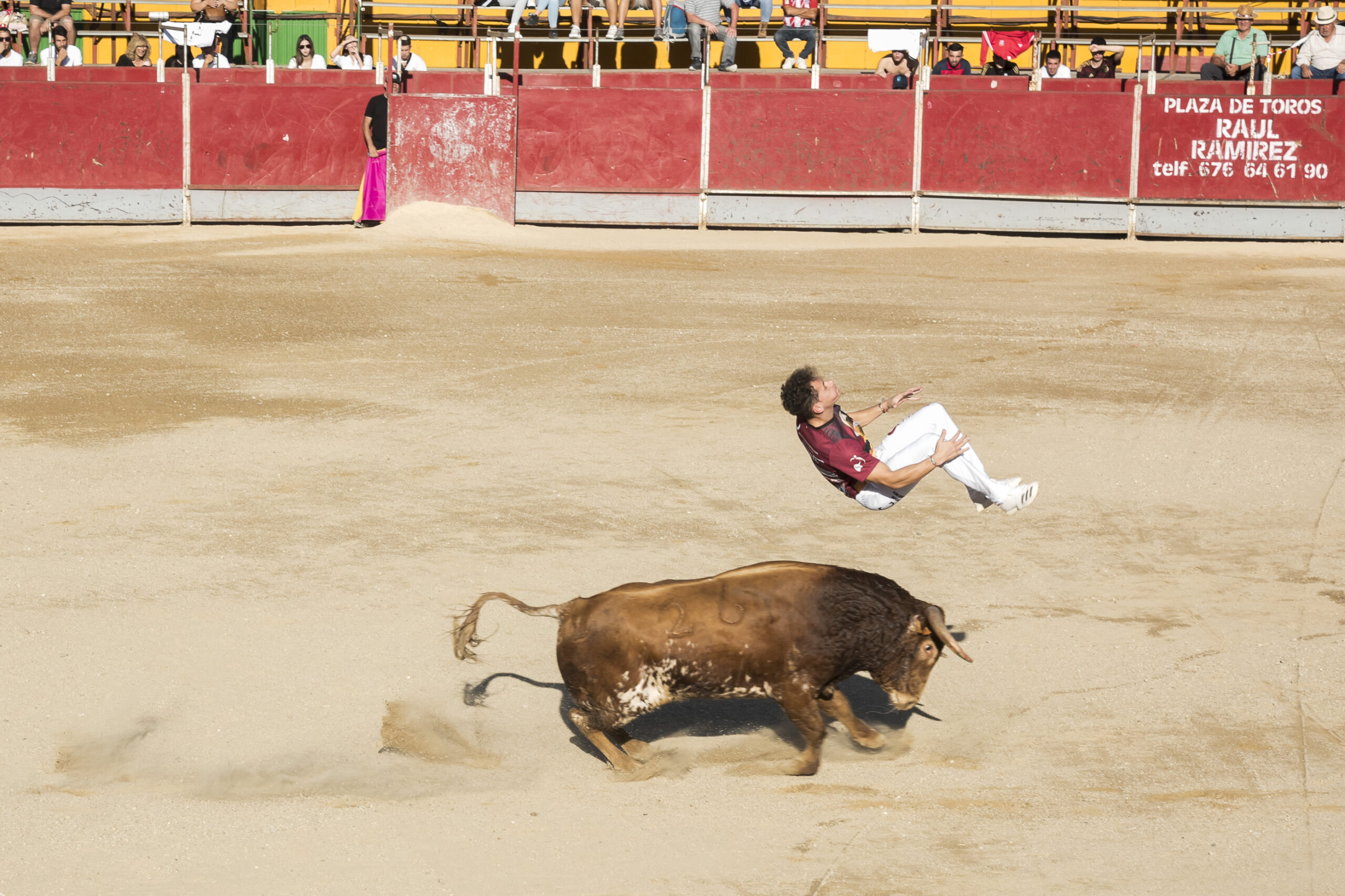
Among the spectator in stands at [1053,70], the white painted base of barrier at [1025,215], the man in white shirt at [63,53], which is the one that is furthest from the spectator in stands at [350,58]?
the spectator in stands at [1053,70]

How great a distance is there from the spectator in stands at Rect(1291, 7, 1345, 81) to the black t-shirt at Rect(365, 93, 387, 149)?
11915 mm

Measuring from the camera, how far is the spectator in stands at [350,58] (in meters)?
21.4

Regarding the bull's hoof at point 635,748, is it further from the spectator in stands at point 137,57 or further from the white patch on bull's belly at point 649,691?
the spectator in stands at point 137,57

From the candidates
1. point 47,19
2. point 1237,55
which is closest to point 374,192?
point 47,19

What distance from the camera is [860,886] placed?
209 inches

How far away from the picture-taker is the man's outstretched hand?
675 centimetres

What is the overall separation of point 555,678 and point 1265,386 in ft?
26.4

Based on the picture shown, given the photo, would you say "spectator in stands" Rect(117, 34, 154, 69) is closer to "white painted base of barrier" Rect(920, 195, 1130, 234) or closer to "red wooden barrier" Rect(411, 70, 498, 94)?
"red wooden barrier" Rect(411, 70, 498, 94)

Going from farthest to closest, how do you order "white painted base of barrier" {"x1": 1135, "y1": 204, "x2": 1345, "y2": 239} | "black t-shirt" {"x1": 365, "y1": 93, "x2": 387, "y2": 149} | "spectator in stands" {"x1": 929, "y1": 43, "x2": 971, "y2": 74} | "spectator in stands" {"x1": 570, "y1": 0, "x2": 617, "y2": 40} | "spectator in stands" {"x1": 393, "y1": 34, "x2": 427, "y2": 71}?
"spectator in stands" {"x1": 570, "y1": 0, "x2": 617, "y2": 40} → "spectator in stands" {"x1": 929, "y1": 43, "x2": 971, "y2": 74} → "spectator in stands" {"x1": 393, "y1": 34, "x2": 427, "y2": 71} → "black t-shirt" {"x1": 365, "y1": 93, "x2": 387, "y2": 149} → "white painted base of barrier" {"x1": 1135, "y1": 204, "x2": 1345, "y2": 239}

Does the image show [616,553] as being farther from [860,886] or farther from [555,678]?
[860,886]

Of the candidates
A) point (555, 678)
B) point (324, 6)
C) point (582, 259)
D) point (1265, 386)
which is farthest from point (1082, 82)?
point (555, 678)

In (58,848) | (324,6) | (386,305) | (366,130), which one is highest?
(324,6)

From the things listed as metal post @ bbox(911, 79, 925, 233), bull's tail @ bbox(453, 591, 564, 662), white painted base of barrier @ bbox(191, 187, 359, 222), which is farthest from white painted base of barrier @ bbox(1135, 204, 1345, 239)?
bull's tail @ bbox(453, 591, 564, 662)

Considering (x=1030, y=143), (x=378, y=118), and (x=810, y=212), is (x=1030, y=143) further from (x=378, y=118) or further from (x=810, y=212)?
(x=378, y=118)
